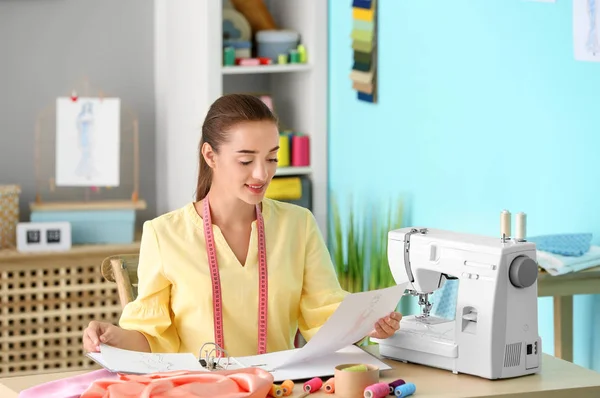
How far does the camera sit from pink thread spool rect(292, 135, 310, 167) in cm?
422

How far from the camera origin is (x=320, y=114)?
4219 mm

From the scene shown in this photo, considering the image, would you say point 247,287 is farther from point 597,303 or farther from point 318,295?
point 597,303

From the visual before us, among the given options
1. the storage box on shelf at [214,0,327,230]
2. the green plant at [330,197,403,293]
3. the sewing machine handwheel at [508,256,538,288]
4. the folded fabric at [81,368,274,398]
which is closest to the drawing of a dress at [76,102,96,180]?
the storage box on shelf at [214,0,327,230]

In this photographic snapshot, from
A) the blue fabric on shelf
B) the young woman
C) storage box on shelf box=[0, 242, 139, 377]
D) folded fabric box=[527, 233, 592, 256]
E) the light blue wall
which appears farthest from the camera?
storage box on shelf box=[0, 242, 139, 377]

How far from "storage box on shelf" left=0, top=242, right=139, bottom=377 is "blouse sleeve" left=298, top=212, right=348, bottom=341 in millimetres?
1762

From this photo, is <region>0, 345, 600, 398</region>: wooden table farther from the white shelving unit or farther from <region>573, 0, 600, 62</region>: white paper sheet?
the white shelving unit

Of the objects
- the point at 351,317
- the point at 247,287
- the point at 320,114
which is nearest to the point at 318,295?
the point at 247,287

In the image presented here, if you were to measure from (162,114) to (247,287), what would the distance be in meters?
2.25

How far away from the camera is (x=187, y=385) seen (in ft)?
6.11

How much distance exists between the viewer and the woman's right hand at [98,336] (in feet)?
6.94

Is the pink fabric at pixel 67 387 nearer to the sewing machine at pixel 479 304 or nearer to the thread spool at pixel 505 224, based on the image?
the sewing machine at pixel 479 304

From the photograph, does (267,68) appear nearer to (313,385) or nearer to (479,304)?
(479,304)

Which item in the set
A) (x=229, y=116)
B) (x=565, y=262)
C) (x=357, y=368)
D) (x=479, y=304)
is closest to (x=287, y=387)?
(x=357, y=368)

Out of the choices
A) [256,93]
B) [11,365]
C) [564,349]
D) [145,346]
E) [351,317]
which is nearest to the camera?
[351,317]
